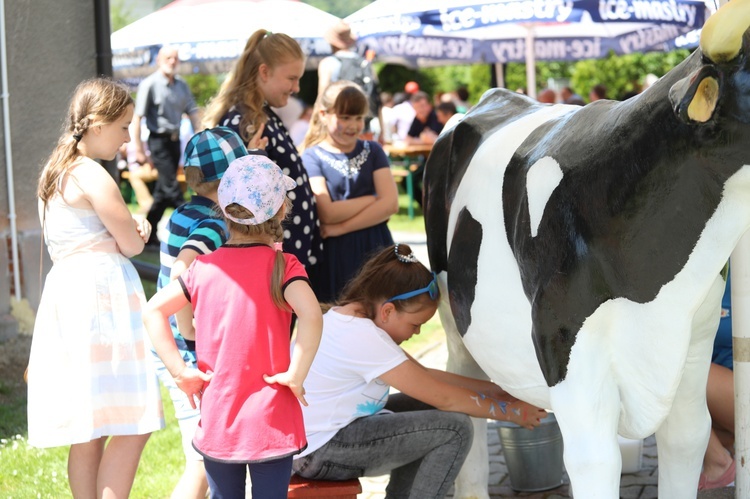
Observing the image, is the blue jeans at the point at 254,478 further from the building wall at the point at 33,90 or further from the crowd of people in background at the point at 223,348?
the building wall at the point at 33,90

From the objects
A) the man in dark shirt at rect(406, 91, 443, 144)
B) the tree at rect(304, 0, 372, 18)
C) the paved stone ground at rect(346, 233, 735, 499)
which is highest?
the tree at rect(304, 0, 372, 18)

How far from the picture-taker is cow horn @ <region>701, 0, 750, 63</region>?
7.00 ft

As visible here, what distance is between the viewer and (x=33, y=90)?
6.79 metres

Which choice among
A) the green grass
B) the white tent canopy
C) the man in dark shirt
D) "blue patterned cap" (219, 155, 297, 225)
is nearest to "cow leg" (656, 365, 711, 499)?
"blue patterned cap" (219, 155, 297, 225)

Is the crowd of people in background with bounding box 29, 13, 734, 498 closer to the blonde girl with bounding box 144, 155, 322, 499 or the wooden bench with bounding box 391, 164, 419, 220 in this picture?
the blonde girl with bounding box 144, 155, 322, 499

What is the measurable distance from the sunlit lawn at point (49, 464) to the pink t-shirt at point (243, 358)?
1.52 metres

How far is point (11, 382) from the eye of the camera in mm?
5828

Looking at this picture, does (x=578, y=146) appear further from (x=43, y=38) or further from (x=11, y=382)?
(x=43, y=38)

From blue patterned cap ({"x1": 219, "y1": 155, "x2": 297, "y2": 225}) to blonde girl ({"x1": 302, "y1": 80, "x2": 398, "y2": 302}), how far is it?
64.6 inches

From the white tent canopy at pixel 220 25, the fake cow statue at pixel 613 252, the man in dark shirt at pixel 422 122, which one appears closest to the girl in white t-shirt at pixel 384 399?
the fake cow statue at pixel 613 252

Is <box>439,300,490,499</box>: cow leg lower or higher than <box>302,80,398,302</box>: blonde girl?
lower

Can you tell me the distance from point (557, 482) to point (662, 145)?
2168 millimetres

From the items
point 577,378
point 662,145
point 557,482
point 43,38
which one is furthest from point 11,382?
point 662,145

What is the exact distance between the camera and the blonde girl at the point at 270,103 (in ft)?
13.9
